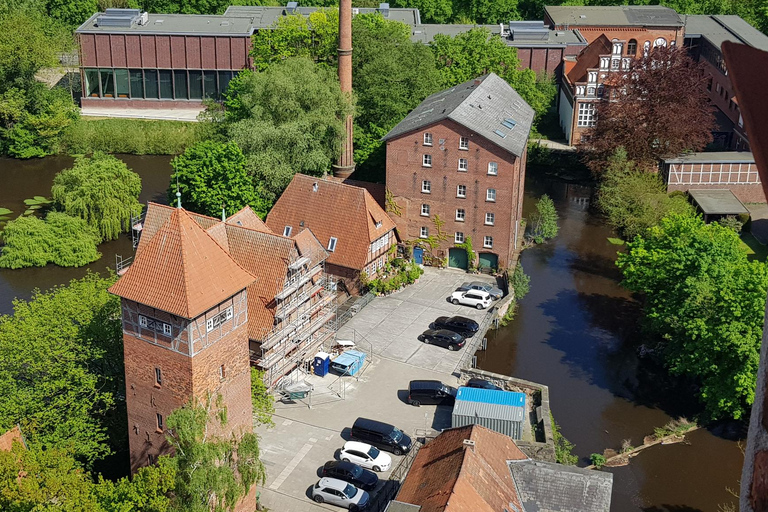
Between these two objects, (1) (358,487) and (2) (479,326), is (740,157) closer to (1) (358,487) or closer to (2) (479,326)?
(2) (479,326)

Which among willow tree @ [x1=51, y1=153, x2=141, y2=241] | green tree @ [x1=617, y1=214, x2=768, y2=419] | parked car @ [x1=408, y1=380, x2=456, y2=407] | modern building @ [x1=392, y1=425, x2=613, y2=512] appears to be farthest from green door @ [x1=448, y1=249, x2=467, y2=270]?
modern building @ [x1=392, y1=425, x2=613, y2=512]

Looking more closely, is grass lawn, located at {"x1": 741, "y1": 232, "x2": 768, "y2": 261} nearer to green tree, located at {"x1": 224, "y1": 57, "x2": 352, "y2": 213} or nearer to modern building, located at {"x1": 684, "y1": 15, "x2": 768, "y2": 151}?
modern building, located at {"x1": 684, "y1": 15, "x2": 768, "y2": 151}

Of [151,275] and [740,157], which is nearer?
[151,275]

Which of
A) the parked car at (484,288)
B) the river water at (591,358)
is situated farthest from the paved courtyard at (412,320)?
the river water at (591,358)

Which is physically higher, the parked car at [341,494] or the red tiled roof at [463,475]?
the red tiled roof at [463,475]

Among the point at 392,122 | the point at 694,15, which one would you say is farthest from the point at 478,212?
the point at 694,15

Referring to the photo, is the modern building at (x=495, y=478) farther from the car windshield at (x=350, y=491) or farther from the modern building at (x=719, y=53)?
the modern building at (x=719, y=53)

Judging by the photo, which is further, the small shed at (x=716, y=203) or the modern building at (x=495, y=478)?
the small shed at (x=716, y=203)
